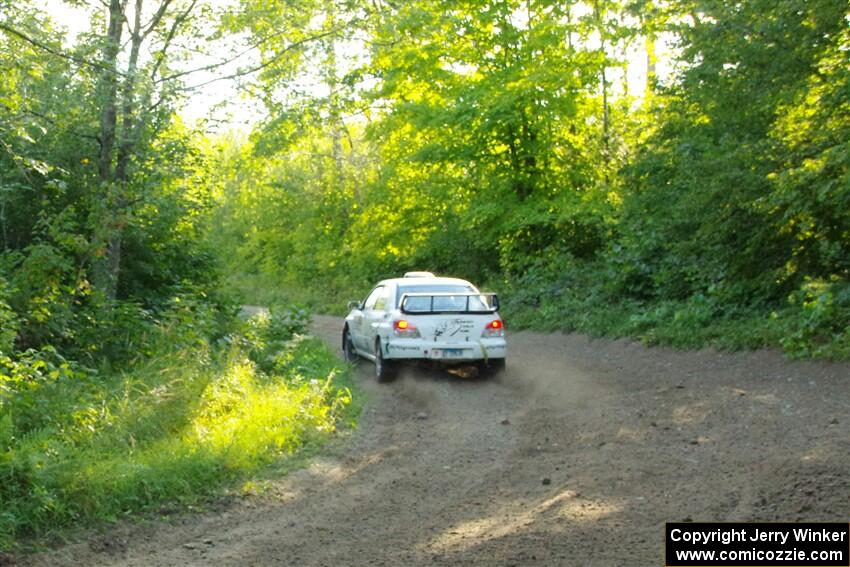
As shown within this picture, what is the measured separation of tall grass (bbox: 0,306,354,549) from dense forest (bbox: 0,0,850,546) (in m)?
0.03

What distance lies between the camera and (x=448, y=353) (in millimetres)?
14922

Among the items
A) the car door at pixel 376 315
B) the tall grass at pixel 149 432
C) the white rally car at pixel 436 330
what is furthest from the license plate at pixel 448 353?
the tall grass at pixel 149 432

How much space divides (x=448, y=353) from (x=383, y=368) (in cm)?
116

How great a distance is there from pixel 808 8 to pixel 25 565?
13.5m

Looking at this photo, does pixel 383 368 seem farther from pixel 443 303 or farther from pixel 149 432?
pixel 149 432

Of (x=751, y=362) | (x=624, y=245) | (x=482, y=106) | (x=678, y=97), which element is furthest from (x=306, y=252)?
(x=751, y=362)

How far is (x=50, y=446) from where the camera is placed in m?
7.83

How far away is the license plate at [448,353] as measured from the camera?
14883 millimetres

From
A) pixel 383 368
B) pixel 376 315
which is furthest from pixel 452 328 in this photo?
pixel 376 315

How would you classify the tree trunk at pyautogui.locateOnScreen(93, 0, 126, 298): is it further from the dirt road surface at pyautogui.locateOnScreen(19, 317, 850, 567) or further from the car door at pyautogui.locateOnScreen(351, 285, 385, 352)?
the dirt road surface at pyautogui.locateOnScreen(19, 317, 850, 567)

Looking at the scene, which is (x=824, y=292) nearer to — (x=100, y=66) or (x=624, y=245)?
(x=624, y=245)

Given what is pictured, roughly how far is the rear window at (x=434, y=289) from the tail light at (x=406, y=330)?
97cm

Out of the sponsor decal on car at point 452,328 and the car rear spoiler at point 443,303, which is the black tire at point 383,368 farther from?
the sponsor decal on car at point 452,328

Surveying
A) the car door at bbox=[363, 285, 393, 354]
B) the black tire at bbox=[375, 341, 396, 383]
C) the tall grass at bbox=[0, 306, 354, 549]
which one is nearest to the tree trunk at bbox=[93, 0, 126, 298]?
the tall grass at bbox=[0, 306, 354, 549]
